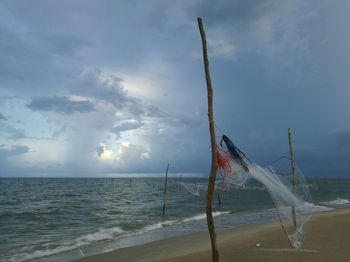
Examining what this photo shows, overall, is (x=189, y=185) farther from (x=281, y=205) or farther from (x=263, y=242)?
(x=281, y=205)

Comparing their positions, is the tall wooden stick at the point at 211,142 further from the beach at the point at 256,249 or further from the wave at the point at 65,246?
the wave at the point at 65,246

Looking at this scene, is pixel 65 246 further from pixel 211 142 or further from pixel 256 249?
pixel 211 142

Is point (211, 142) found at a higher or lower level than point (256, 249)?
higher

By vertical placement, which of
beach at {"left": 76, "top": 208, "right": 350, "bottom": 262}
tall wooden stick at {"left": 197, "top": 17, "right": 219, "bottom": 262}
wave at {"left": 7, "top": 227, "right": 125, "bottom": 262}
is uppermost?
tall wooden stick at {"left": 197, "top": 17, "right": 219, "bottom": 262}

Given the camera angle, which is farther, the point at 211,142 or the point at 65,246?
the point at 65,246

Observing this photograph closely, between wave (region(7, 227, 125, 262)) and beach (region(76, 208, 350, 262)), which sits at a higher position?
beach (region(76, 208, 350, 262))

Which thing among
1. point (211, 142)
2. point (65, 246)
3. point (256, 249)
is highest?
point (211, 142)

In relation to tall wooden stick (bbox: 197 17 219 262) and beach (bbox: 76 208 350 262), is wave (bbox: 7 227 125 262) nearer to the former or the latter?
beach (bbox: 76 208 350 262)

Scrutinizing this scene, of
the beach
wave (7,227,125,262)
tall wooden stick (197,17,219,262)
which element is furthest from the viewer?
wave (7,227,125,262)

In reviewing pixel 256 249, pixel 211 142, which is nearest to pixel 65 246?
pixel 256 249

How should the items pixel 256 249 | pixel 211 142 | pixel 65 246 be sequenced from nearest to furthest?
pixel 211 142
pixel 256 249
pixel 65 246

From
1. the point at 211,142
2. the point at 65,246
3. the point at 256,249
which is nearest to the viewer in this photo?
the point at 211,142

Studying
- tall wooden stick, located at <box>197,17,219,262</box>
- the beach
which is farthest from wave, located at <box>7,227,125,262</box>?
tall wooden stick, located at <box>197,17,219,262</box>

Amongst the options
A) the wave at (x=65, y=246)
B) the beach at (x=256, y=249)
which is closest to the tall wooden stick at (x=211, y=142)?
the beach at (x=256, y=249)
